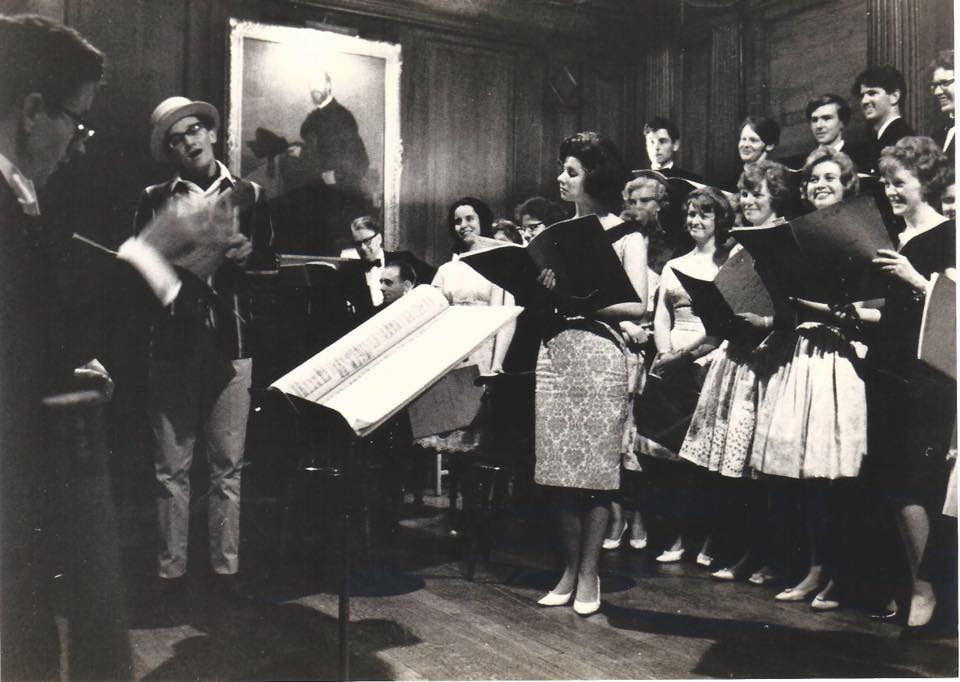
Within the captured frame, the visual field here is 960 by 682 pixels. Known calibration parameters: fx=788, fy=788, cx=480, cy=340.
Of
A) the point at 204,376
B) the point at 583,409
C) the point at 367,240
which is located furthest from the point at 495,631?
the point at 367,240

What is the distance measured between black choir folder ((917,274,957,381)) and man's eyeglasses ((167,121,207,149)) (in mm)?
2618

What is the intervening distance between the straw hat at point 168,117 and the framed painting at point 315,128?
144cm

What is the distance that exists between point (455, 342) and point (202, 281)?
1.51 m

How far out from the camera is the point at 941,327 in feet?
8.16

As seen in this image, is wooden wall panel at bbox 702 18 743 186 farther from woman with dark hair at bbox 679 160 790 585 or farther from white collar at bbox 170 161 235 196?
white collar at bbox 170 161 235 196

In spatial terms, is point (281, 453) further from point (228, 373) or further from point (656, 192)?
point (656, 192)

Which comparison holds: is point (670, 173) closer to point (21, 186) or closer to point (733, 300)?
point (733, 300)

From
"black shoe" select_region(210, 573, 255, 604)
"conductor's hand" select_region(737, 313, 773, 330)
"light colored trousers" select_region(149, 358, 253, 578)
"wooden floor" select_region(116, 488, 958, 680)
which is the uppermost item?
"conductor's hand" select_region(737, 313, 773, 330)

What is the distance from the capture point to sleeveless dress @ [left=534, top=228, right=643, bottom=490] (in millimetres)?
2822

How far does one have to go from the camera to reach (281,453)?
3711mm

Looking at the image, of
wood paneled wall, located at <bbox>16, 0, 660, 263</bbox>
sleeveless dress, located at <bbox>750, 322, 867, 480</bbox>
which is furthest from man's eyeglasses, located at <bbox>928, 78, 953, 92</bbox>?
wood paneled wall, located at <bbox>16, 0, 660, 263</bbox>

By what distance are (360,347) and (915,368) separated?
1932mm

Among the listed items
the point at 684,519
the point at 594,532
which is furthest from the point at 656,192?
the point at 594,532

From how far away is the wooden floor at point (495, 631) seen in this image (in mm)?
2354
